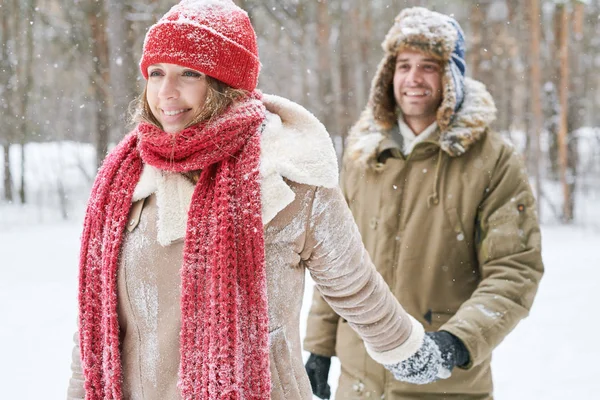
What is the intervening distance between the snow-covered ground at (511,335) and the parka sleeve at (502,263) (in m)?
3.17

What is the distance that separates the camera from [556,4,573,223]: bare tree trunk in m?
12.8

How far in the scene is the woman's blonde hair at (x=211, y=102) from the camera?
1593mm

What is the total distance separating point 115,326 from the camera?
1597mm

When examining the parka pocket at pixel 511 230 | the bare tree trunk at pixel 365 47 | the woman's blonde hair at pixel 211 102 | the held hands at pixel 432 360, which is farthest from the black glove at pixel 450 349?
the bare tree trunk at pixel 365 47

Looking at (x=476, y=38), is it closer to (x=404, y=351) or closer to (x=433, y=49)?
(x=433, y=49)

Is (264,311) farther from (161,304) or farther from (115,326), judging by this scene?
(115,326)

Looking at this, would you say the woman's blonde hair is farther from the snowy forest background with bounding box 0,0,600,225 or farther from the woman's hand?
the snowy forest background with bounding box 0,0,600,225

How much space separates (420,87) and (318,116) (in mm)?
10190

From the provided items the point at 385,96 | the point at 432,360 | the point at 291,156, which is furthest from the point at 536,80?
the point at 291,156

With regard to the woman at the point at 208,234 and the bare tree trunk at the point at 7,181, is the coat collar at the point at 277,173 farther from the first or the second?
the bare tree trunk at the point at 7,181

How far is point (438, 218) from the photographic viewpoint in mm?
2496

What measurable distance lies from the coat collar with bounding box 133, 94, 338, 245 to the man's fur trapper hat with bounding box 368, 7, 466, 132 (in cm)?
108

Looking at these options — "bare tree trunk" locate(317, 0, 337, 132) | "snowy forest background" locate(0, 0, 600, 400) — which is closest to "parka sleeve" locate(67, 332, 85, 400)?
"snowy forest background" locate(0, 0, 600, 400)

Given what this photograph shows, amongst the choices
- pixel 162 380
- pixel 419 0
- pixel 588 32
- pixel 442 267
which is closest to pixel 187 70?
pixel 162 380
